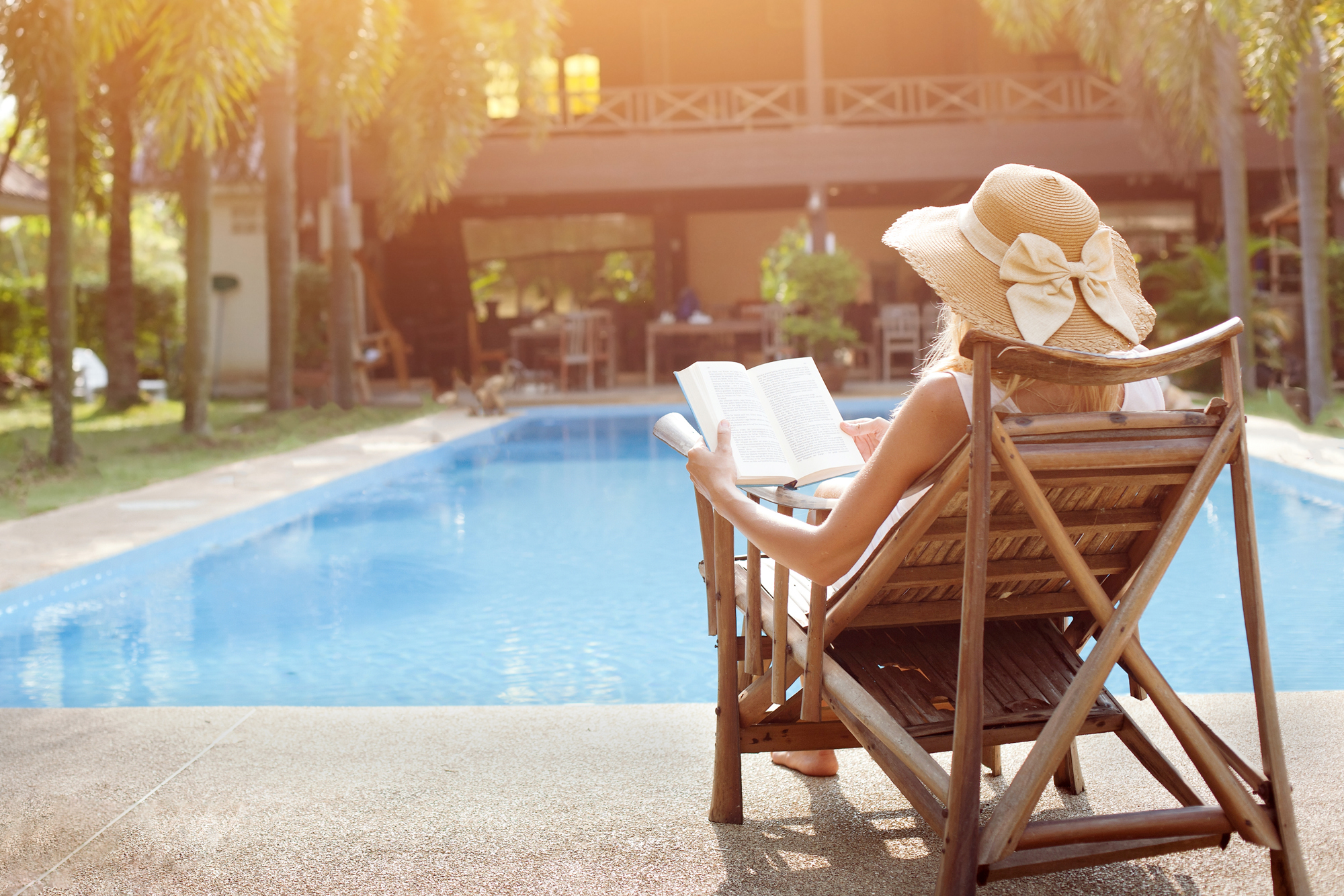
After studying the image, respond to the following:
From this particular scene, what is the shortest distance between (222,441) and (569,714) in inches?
255

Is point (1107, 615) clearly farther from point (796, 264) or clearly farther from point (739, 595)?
point (796, 264)

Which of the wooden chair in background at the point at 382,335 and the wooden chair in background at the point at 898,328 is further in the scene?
the wooden chair in background at the point at 382,335

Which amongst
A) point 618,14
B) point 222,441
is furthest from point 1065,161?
point 222,441

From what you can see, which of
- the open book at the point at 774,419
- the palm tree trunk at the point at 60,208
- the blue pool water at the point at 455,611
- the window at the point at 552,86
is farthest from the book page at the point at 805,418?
the window at the point at 552,86

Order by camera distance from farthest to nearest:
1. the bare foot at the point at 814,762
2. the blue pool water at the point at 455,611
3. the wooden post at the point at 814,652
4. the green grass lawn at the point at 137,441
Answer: the green grass lawn at the point at 137,441 < the blue pool water at the point at 455,611 < the bare foot at the point at 814,762 < the wooden post at the point at 814,652

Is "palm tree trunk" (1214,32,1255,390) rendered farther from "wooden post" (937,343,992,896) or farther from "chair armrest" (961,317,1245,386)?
"wooden post" (937,343,992,896)

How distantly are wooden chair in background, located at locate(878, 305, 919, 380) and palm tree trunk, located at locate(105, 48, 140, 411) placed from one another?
7640 mm

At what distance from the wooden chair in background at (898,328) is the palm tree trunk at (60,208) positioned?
8644mm

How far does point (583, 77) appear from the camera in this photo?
16.7 meters

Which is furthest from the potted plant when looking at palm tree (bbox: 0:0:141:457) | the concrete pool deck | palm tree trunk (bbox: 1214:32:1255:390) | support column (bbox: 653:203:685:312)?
the concrete pool deck

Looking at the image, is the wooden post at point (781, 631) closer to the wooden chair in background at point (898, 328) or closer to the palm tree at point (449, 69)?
the palm tree at point (449, 69)

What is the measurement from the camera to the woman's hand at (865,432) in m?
1.94

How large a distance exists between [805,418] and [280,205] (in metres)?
8.68

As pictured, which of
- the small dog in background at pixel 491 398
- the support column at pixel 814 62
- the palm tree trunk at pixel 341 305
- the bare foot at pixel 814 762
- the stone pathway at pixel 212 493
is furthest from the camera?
the support column at pixel 814 62
